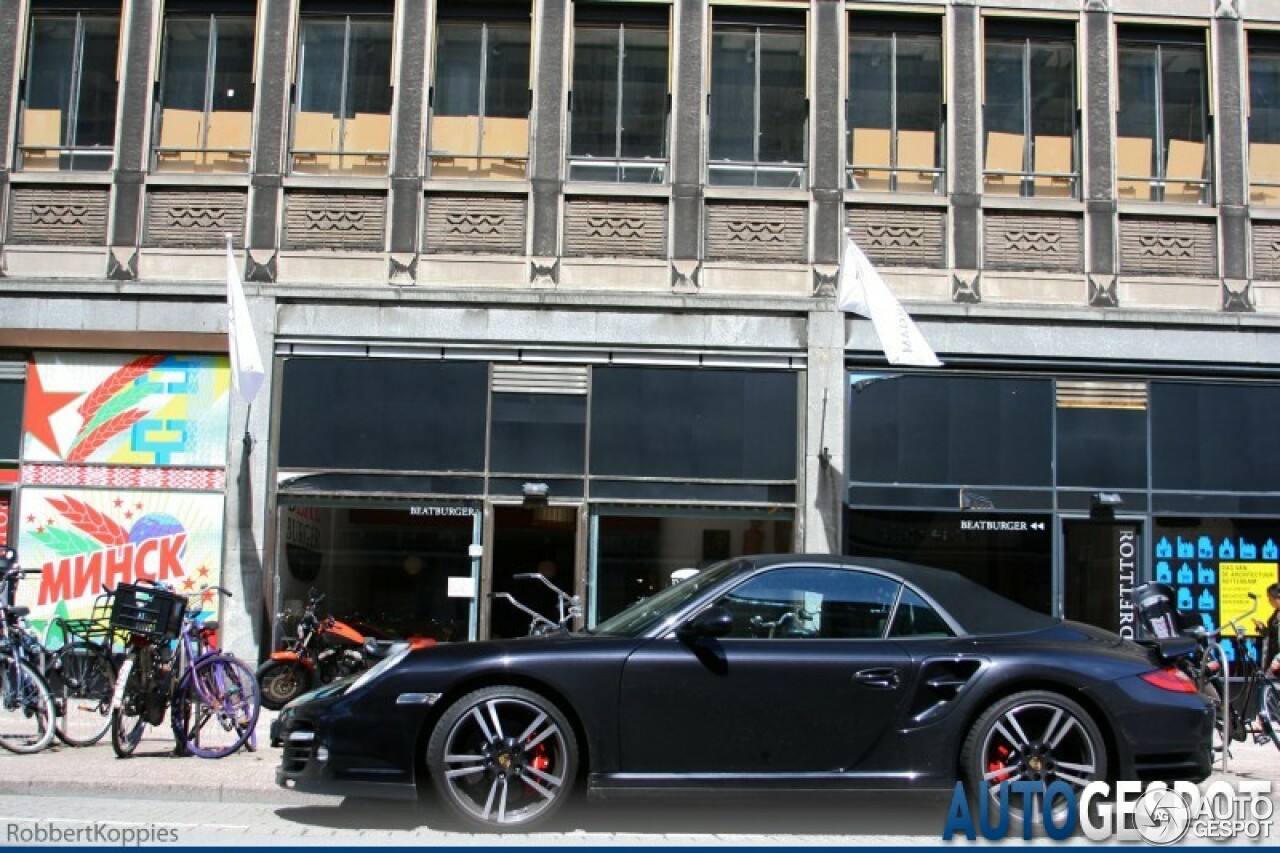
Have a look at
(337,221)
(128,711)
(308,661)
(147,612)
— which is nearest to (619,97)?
(337,221)

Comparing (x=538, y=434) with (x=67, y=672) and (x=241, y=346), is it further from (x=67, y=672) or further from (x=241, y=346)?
(x=67, y=672)

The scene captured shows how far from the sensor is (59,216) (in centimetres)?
1512

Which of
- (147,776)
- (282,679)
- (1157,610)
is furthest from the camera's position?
(282,679)

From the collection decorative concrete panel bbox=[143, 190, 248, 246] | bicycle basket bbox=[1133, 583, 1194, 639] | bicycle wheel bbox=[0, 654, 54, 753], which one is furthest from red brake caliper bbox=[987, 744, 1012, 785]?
decorative concrete panel bbox=[143, 190, 248, 246]

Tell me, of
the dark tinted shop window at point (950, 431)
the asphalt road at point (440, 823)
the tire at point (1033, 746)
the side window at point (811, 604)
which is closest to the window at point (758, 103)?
the dark tinted shop window at point (950, 431)

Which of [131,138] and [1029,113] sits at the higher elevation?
[1029,113]

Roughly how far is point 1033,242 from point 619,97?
4.82 m

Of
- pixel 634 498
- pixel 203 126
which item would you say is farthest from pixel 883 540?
pixel 203 126

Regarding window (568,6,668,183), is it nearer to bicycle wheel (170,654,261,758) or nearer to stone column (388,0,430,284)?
stone column (388,0,430,284)

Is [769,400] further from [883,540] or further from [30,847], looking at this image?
[30,847]

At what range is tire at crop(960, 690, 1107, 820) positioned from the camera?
6867mm

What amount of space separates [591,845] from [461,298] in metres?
9.10

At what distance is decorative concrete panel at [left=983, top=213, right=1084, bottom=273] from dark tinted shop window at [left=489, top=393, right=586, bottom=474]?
4.80 meters

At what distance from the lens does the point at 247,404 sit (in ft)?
47.9
